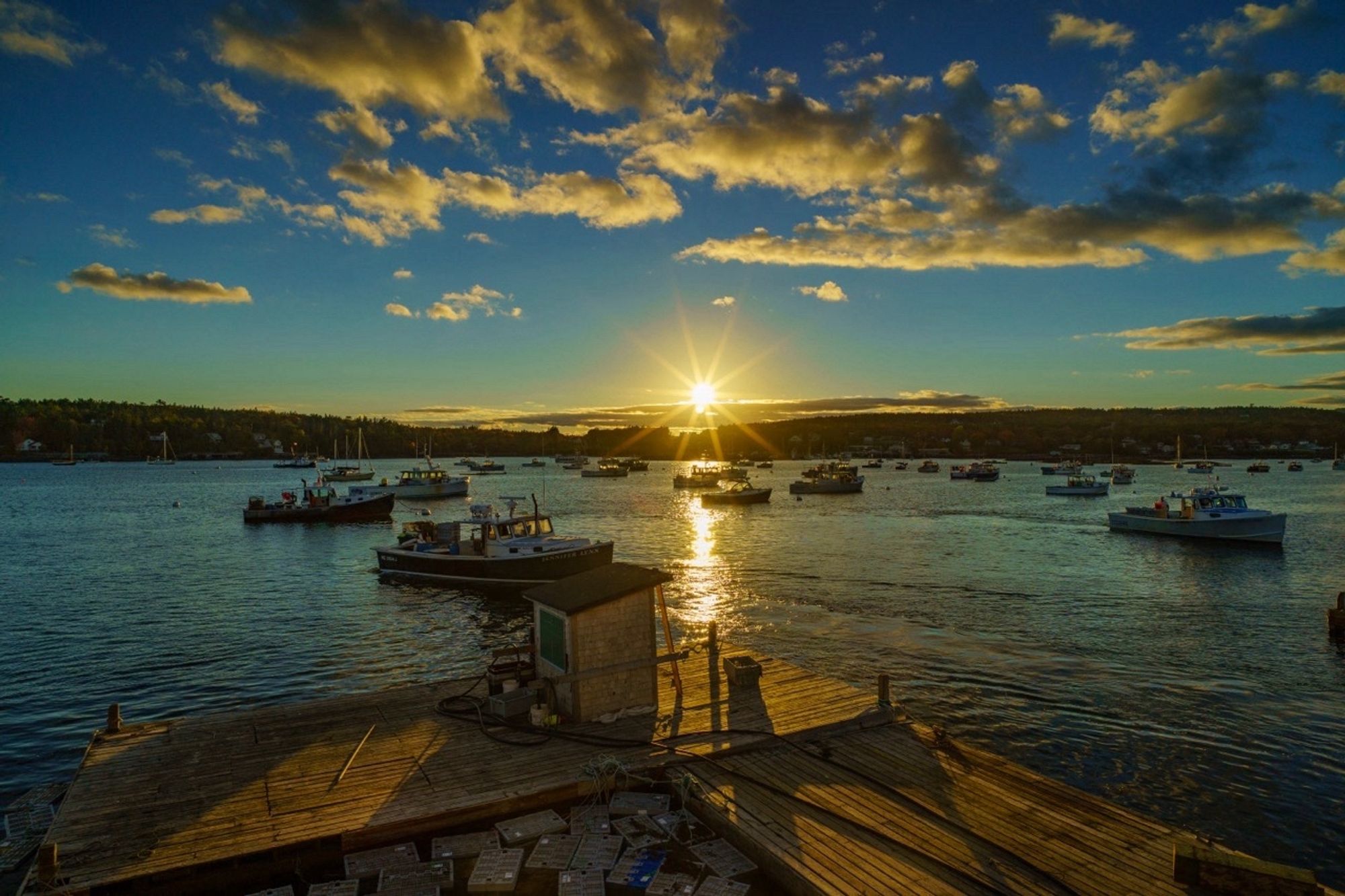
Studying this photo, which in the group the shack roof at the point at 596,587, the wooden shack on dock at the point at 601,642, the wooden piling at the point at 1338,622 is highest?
the shack roof at the point at 596,587

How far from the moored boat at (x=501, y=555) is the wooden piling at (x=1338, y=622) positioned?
100ft

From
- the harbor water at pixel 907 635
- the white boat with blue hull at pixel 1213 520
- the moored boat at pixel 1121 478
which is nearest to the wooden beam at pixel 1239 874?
the harbor water at pixel 907 635

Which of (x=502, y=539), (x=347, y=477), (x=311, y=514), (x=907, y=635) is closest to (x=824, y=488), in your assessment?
(x=311, y=514)

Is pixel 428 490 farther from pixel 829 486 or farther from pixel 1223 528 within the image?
pixel 1223 528

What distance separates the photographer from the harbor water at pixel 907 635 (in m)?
17.5

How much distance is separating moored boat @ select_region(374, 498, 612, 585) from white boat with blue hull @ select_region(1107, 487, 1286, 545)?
154ft

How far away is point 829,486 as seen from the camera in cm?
11662

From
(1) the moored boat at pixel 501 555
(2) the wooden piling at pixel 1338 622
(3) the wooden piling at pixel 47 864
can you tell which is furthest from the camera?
(1) the moored boat at pixel 501 555

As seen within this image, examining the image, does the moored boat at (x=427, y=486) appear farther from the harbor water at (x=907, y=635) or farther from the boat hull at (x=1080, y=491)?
the boat hull at (x=1080, y=491)

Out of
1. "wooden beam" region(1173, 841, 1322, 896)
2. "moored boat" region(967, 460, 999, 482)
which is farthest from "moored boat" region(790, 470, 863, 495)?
"wooden beam" region(1173, 841, 1322, 896)

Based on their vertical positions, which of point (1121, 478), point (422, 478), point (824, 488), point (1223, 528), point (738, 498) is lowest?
point (1121, 478)

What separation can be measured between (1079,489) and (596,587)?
11161 cm

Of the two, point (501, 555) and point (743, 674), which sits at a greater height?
point (743, 674)

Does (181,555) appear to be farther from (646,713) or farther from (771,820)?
(771,820)
